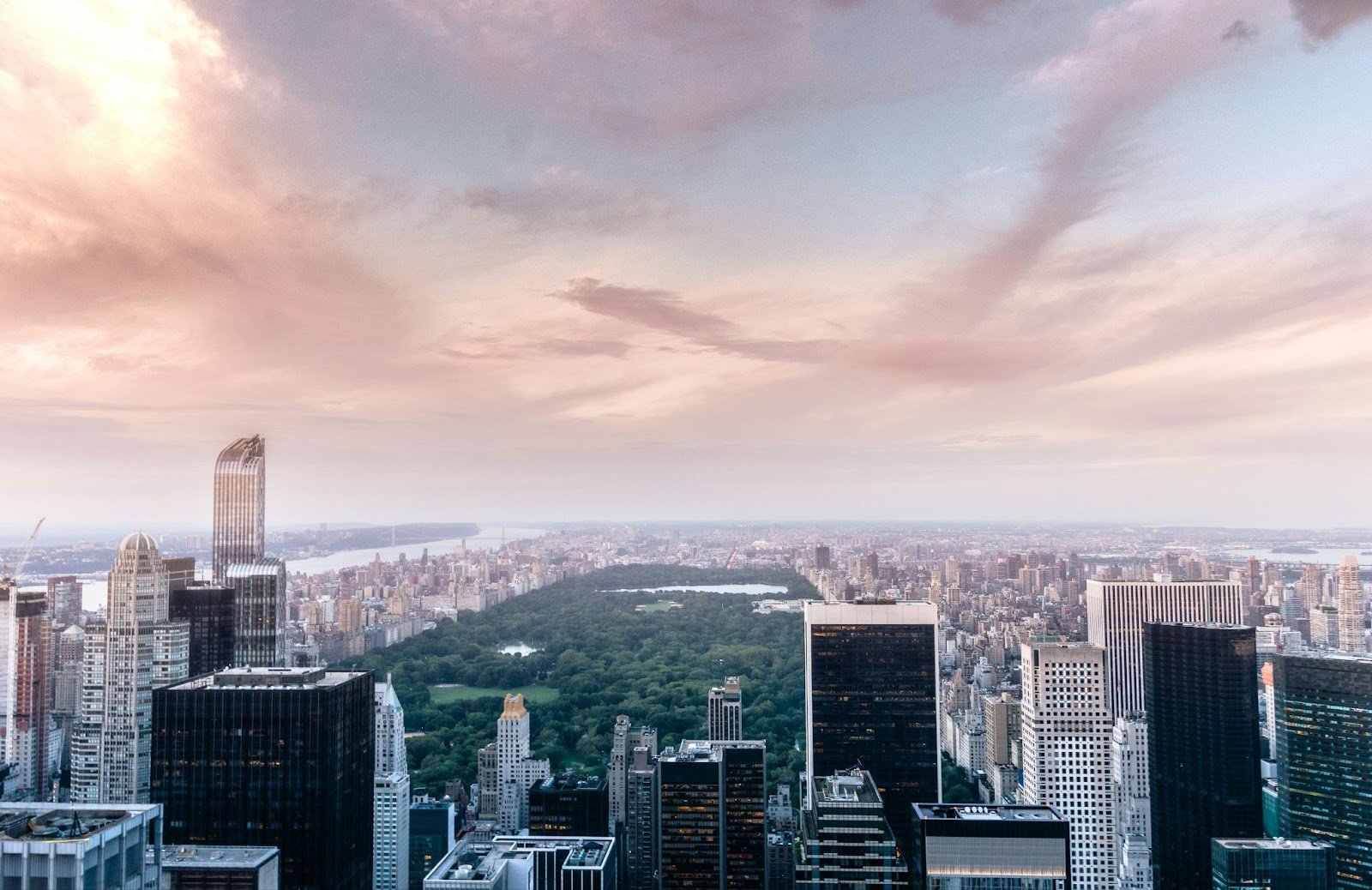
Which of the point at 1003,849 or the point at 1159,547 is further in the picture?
the point at 1159,547

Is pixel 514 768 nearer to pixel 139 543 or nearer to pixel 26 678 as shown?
pixel 139 543

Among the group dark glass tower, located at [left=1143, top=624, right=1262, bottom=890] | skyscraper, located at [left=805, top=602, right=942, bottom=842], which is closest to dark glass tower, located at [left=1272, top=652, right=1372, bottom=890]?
dark glass tower, located at [left=1143, top=624, right=1262, bottom=890]

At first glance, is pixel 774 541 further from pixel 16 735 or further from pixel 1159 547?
pixel 16 735

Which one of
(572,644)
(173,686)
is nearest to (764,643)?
(572,644)

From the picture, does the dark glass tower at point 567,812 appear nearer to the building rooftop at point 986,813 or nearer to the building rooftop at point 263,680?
the building rooftop at point 263,680

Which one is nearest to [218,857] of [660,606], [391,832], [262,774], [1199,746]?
[262,774]

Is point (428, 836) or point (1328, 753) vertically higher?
point (1328, 753)

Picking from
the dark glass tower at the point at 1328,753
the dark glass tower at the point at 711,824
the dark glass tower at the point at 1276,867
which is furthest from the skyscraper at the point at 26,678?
the dark glass tower at the point at 1328,753

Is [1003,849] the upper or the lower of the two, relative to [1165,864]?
upper
